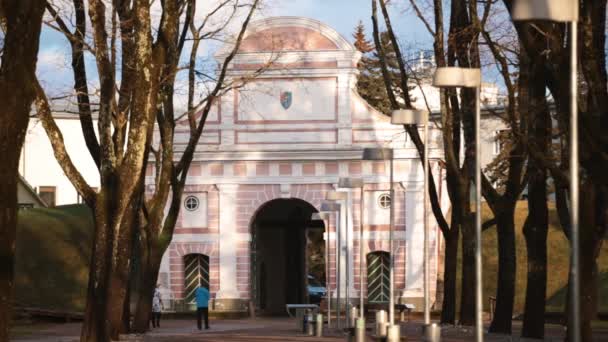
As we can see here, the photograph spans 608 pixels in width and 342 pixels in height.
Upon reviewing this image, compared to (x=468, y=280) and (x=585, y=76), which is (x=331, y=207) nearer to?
(x=468, y=280)

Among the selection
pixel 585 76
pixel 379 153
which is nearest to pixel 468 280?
pixel 379 153

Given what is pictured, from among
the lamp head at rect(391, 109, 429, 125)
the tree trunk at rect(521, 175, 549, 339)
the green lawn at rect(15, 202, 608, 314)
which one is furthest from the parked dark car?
the lamp head at rect(391, 109, 429, 125)

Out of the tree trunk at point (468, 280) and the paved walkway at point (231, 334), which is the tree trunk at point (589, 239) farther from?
the tree trunk at point (468, 280)

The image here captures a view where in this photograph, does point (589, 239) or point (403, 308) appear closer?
point (589, 239)

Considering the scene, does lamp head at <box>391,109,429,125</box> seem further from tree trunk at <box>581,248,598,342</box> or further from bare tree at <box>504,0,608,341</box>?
bare tree at <box>504,0,608,341</box>

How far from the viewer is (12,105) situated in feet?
58.5

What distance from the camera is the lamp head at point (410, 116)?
31.2 m

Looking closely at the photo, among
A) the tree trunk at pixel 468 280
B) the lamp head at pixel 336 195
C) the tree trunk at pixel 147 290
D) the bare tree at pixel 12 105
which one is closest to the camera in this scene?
the bare tree at pixel 12 105

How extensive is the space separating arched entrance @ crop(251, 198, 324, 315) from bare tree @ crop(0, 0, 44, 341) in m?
41.9

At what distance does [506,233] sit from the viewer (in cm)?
3434

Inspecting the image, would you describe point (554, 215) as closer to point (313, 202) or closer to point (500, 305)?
point (313, 202)

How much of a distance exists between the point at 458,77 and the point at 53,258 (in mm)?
36731

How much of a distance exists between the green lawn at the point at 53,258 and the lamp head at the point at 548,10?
3798 cm

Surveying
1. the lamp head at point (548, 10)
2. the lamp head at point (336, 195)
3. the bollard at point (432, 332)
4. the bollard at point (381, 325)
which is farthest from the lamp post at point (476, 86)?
the lamp head at point (336, 195)
